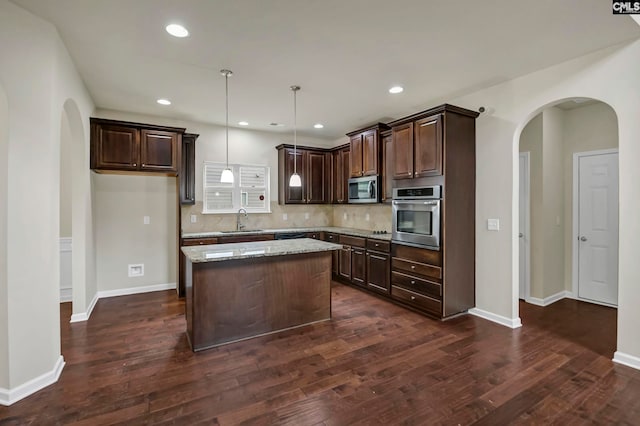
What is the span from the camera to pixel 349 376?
2.49m

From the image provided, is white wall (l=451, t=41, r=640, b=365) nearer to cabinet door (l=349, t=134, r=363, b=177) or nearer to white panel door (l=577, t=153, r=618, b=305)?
cabinet door (l=349, t=134, r=363, b=177)

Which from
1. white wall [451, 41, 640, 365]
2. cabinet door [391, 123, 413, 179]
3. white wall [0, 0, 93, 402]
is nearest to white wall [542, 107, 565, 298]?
white wall [451, 41, 640, 365]

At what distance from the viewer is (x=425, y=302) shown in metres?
3.80

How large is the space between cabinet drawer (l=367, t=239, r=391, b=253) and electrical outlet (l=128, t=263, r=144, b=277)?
140 inches

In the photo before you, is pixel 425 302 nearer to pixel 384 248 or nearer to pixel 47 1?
pixel 384 248

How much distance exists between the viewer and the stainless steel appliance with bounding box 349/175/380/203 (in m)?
4.93

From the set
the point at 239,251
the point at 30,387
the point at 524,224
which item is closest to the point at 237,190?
the point at 239,251

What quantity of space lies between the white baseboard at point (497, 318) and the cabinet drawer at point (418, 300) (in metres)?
0.58

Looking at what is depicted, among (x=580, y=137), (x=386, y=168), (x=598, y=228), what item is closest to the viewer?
(x=598, y=228)

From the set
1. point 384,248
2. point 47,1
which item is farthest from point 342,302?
point 47,1

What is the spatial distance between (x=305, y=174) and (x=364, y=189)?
1344 millimetres

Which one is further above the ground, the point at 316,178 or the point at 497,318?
the point at 316,178

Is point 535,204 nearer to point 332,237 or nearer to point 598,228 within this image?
point 598,228

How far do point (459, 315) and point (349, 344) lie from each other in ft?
5.28
